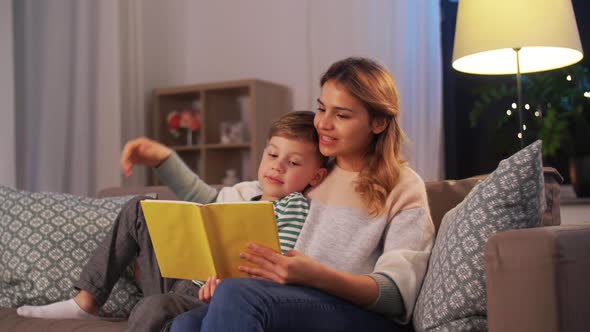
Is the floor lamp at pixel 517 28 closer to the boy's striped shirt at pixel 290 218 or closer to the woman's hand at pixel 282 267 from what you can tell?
the boy's striped shirt at pixel 290 218

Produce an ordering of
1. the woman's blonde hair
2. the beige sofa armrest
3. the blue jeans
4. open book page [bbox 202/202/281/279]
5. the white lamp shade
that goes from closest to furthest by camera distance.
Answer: the beige sofa armrest
the blue jeans
open book page [bbox 202/202/281/279]
the woman's blonde hair
the white lamp shade

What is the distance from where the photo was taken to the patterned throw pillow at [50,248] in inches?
83.5

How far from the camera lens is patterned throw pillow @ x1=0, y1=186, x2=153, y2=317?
6.96ft

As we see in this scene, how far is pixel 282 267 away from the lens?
139 centimetres

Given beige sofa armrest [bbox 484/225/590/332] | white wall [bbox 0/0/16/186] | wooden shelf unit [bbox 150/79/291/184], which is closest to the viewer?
beige sofa armrest [bbox 484/225/590/332]

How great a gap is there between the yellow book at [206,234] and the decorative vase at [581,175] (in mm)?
2043

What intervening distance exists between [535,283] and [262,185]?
90cm

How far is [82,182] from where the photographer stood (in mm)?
3840

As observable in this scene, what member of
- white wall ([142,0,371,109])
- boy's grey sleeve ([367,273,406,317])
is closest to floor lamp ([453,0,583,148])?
boy's grey sleeve ([367,273,406,317])

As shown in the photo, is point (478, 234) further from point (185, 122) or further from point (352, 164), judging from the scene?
point (185, 122)

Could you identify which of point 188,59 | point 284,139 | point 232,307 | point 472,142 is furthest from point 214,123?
point 232,307

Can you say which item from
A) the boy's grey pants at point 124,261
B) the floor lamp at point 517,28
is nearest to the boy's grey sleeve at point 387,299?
the boy's grey pants at point 124,261

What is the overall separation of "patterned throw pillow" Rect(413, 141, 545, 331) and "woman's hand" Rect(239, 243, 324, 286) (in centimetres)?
23

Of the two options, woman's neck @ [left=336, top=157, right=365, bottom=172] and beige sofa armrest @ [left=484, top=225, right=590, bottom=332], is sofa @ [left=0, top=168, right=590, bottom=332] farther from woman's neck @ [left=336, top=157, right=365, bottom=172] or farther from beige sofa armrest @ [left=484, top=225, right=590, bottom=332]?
woman's neck @ [left=336, top=157, right=365, bottom=172]
